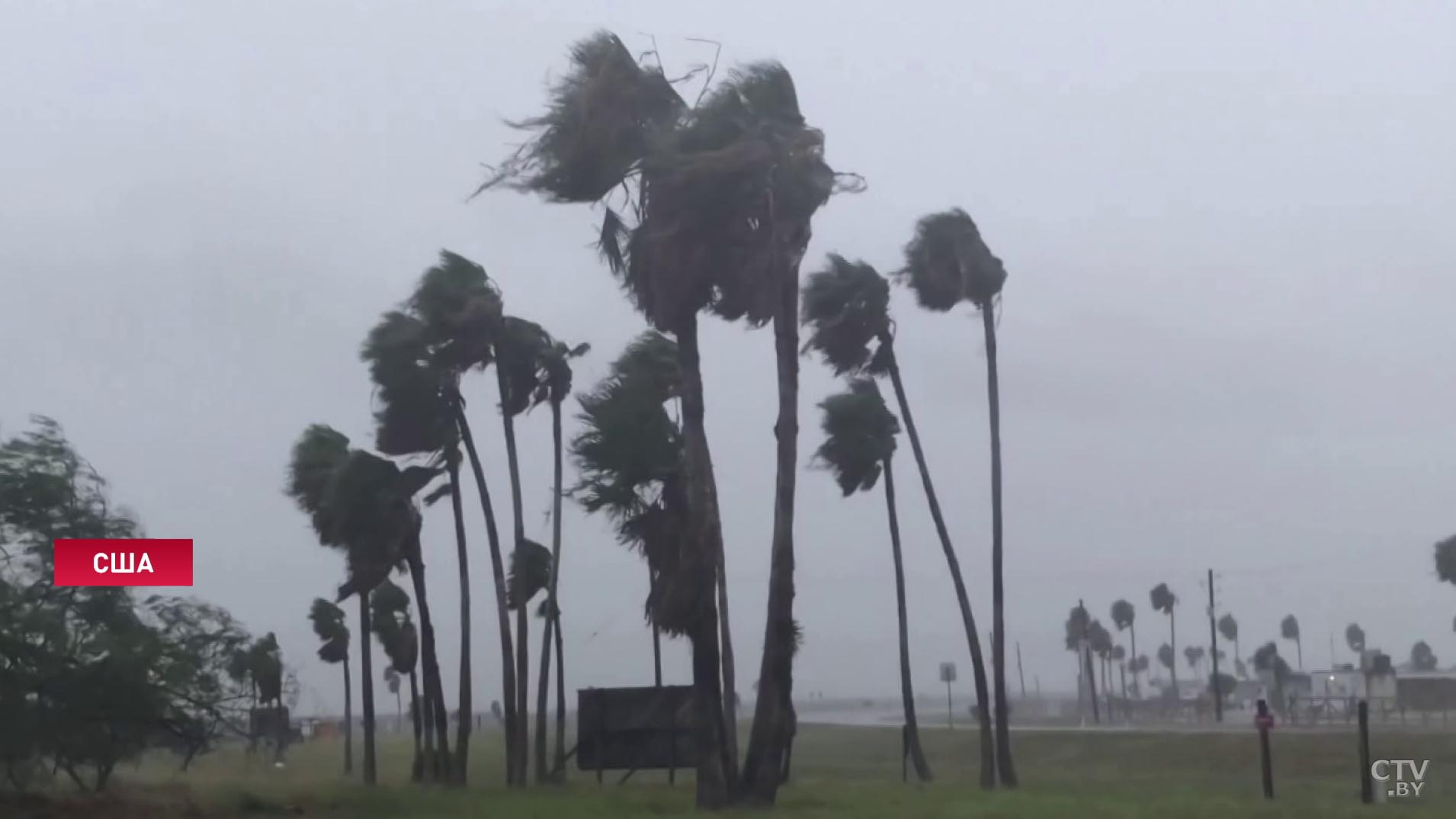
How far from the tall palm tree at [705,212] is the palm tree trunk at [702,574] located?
0.08 feet

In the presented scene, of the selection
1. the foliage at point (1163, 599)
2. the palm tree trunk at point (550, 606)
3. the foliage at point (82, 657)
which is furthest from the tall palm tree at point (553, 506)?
the foliage at point (1163, 599)

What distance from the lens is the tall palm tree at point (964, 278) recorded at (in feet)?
128

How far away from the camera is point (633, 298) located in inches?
1081

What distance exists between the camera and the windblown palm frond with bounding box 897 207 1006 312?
3897 centimetres

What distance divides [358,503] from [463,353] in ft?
14.6

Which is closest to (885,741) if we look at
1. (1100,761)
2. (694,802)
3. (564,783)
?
(1100,761)

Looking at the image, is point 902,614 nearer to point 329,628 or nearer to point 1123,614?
point 329,628

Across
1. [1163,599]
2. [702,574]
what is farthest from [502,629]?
[1163,599]

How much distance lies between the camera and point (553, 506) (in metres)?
45.0

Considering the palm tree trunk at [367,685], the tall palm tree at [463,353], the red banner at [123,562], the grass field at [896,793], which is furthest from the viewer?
the palm tree trunk at [367,685]

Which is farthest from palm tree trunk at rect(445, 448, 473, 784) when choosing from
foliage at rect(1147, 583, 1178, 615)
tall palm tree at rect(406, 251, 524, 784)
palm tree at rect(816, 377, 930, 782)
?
foliage at rect(1147, 583, 1178, 615)

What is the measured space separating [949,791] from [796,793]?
3010mm

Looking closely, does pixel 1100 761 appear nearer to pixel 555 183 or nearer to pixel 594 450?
pixel 594 450

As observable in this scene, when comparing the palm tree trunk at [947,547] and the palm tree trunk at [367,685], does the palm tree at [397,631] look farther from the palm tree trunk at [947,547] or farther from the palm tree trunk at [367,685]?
the palm tree trunk at [947,547]
